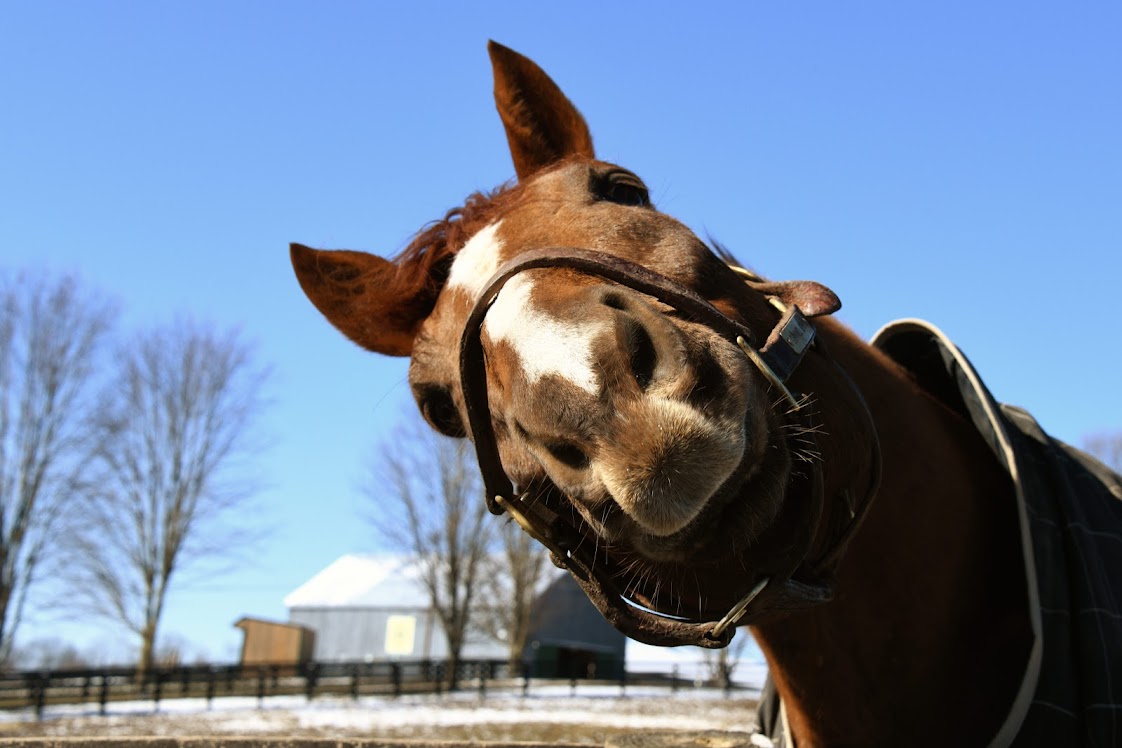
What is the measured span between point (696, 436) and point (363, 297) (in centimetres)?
154

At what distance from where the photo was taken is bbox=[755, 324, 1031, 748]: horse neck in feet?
7.56

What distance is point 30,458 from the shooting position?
78.1ft

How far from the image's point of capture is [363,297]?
2.81 metres

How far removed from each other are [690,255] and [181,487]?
28153mm

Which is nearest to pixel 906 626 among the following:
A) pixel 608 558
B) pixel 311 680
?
pixel 608 558

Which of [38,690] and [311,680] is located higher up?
[38,690]

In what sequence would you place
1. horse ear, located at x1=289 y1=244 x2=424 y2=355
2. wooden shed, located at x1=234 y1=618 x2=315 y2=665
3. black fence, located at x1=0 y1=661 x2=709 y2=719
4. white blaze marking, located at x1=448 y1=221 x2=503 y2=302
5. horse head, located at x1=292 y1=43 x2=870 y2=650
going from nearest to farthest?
horse head, located at x1=292 y1=43 x2=870 y2=650 → white blaze marking, located at x1=448 y1=221 x2=503 y2=302 → horse ear, located at x1=289 y1=244 x2=424 y2=355 → black fence, located at x1=0 y1=661 x2=709 y2=719 → wooden shed, located at x1=234 y1=618 x2=315 y2=665

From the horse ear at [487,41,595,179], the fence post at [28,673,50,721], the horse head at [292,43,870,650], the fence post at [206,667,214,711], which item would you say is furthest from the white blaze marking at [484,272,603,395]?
the fence post at [206,667,214,711]

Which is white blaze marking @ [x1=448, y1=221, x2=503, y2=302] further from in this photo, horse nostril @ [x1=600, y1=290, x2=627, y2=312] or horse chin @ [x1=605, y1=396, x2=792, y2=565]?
horse chin @ [x1=605, y1=396, x2=792, y2=565]

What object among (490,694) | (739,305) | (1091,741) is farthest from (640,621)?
(490,694)

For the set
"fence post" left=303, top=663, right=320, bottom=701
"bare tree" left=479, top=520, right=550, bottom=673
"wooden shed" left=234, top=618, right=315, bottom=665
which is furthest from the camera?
"wooden shed" left=234, top=618, right=315, bottom=665

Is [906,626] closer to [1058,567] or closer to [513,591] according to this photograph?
[1058,567]

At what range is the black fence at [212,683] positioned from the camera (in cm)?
1772

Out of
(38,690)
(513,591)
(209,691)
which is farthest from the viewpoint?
(513,591)
